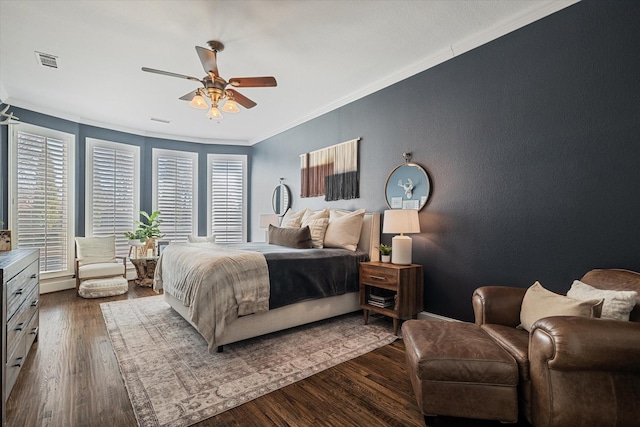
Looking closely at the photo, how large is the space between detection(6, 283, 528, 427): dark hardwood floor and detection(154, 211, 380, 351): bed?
2.42ft

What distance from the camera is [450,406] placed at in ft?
5.57

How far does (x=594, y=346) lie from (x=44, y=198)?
21.5 ft

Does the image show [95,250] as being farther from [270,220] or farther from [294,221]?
[294,221]

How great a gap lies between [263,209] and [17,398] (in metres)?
4.78

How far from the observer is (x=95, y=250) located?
16.4 ft

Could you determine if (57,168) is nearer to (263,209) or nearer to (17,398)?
(263,209)

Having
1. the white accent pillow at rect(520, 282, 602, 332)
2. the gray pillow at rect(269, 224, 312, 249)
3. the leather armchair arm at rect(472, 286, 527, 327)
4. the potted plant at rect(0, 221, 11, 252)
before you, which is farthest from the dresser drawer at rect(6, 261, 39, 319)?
the white accent pillow at rect(520, 282, 602, 332)

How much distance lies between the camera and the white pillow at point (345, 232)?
380cm

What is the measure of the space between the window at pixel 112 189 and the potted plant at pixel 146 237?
0.83ft

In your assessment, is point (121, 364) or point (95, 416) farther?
point (121, 364)

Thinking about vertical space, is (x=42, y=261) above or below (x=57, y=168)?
below

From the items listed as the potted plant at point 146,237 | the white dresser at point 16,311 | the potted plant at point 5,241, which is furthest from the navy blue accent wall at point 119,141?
the white dresser at point 16,311

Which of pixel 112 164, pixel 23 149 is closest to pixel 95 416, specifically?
pixel 23 149

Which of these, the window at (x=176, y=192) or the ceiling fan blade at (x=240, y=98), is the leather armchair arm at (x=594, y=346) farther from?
the window at (x=176, y=192)
